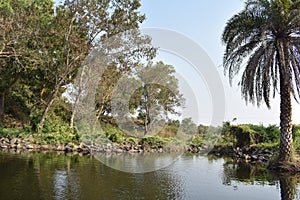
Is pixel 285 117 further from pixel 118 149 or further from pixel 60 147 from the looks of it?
pixel 60 147

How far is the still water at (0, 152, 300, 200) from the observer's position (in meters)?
7.62

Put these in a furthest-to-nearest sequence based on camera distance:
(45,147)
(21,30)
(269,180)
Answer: (45,147) → (21,30) → (269,180)

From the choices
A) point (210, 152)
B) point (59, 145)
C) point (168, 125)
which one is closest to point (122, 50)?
point (168, 125)

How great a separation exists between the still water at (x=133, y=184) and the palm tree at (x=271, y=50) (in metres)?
3.44

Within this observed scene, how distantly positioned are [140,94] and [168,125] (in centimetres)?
353

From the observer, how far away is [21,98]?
26.2 meters

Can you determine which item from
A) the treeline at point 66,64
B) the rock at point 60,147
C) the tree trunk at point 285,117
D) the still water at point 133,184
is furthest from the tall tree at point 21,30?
the tree trunk at point 285,117

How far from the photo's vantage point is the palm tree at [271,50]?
44.1 ft

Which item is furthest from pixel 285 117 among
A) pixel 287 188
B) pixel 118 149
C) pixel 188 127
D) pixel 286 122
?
pixel 118 149

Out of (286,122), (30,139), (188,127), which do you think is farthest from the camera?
(188,127)

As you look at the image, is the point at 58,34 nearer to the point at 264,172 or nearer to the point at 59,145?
the point at 59,145

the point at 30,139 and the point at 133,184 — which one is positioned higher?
the point at 30,139

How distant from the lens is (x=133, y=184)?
9.19 m

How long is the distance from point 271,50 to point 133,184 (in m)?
8.56
